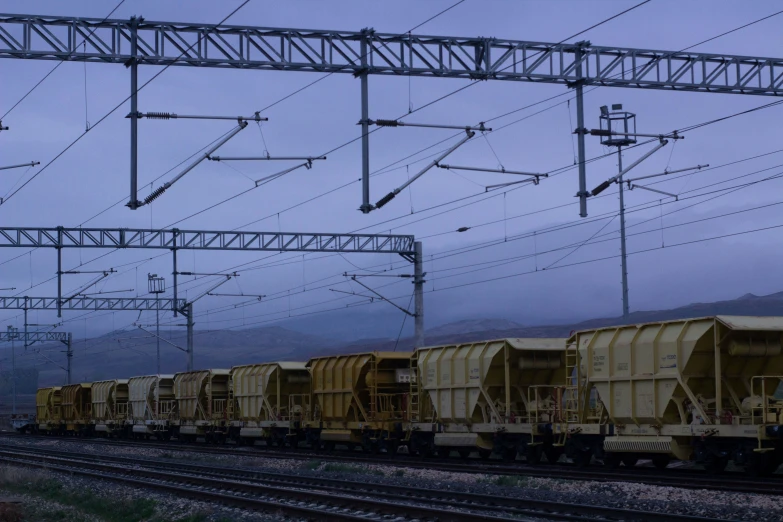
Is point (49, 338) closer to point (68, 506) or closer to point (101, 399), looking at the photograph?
point (101, 399)

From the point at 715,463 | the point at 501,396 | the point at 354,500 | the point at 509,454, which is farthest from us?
the point at 501,396

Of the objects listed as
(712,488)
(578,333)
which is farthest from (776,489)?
(578,333)

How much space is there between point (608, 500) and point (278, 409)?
24.2 metres

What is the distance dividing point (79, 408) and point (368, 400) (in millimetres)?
38836

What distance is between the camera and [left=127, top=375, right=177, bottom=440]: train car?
52.2m

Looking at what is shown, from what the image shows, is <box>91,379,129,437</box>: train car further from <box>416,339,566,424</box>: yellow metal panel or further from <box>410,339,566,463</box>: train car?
<box>416,339,566,424</box>: yellow metal panel

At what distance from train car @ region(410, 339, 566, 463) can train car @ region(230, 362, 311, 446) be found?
9.84 m

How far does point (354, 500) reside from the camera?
17.7 metres

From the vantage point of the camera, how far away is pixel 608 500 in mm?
17047

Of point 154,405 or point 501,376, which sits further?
point 154,405

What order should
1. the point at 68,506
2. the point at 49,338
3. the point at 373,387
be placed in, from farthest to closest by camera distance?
1. the point at 49,338
2. the point at 373,387
3. the point at 68,506

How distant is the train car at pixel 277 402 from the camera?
3909 centimetres

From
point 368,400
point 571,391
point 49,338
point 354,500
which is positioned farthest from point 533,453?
point 49,338

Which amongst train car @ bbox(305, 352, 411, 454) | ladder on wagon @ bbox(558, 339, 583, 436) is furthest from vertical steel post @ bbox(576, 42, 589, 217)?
train car @ bbox(305, 352, 411, 454)
